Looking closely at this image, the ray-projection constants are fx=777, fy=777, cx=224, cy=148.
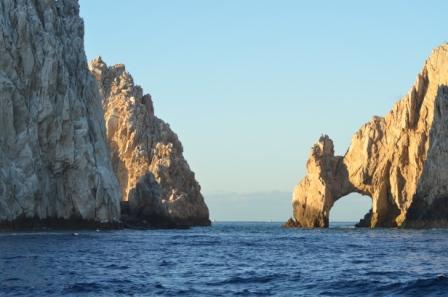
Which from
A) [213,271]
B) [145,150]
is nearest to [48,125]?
[213,271]

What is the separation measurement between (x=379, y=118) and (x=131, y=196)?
45.2 m

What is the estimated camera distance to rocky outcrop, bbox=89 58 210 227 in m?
146

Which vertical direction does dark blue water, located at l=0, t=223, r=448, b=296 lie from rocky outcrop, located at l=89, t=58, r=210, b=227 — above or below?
below

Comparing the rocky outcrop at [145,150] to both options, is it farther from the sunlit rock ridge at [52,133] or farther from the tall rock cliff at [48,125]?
the tall rock cliff at [48,125]

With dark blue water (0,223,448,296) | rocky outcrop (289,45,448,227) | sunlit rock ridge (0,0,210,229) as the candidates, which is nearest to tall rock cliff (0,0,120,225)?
sunlit rock ridge (0,0,210,229)

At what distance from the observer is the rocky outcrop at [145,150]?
14612 cm

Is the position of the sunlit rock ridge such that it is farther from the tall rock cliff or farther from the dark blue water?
the dark blue water

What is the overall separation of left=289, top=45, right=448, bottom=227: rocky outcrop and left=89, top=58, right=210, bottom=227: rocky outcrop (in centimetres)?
2257

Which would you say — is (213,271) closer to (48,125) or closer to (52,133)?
(48,125)

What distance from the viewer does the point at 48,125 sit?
87500mm

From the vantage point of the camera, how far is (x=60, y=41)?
3772 inches

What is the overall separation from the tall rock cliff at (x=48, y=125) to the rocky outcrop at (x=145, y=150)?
44.4 metres

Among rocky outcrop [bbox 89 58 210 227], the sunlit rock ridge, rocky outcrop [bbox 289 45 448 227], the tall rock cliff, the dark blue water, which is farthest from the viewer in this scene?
rocky outcrop [bbox 89 58 210 227]

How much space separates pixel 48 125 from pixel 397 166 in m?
59.3
